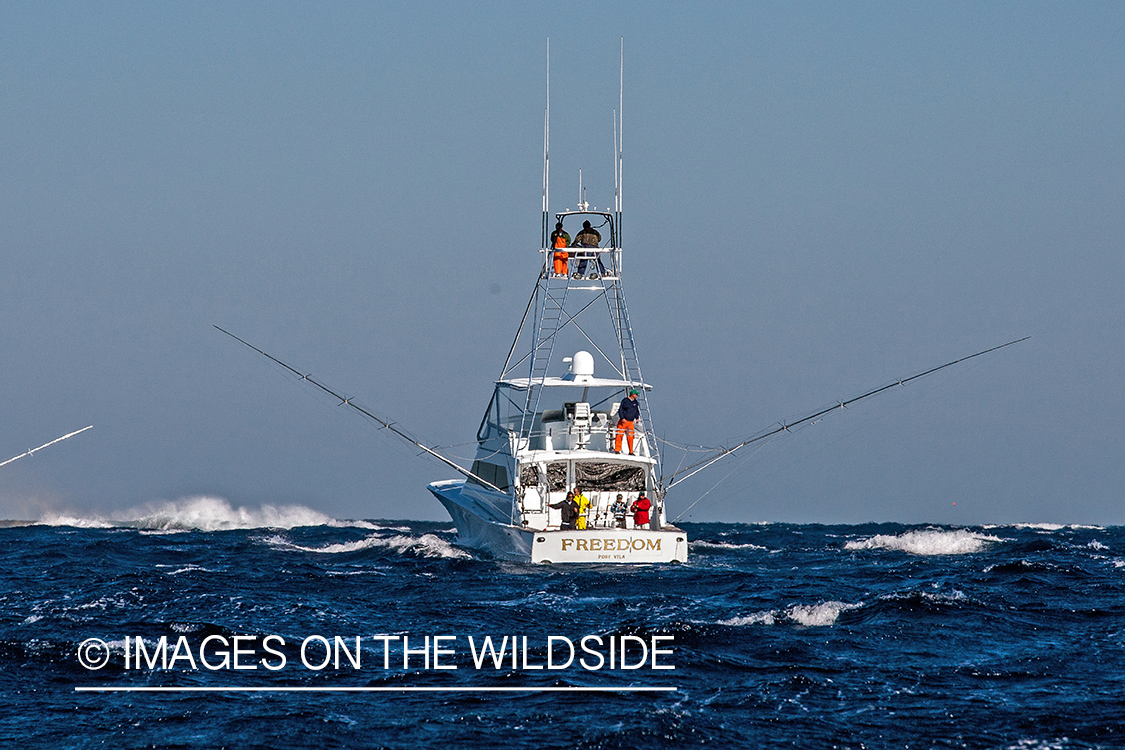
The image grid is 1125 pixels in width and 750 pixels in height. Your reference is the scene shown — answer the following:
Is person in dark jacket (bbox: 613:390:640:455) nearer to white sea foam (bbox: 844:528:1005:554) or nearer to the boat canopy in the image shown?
the boat canopy

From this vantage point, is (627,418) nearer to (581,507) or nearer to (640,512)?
(581,507)

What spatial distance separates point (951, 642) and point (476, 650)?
25.2 ft

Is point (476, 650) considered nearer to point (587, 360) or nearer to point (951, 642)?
point (951, 642)

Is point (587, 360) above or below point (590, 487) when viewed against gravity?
above

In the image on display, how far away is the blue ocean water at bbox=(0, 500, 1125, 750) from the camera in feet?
46.1

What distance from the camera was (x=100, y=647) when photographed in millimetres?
18281

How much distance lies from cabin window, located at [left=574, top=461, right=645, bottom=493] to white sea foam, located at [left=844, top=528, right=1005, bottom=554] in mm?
9990

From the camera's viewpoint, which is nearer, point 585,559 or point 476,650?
point 476,650

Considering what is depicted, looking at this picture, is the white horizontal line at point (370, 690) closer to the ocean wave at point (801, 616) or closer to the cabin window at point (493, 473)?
the ocean wave at point (801, 616)

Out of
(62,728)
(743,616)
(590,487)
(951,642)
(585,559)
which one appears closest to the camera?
(62,728)

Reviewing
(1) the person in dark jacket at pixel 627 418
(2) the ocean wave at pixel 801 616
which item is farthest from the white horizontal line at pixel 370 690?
(1) the person in dark jacket at pixel 627 418

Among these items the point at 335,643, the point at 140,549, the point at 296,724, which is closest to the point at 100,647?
the point at 335,643

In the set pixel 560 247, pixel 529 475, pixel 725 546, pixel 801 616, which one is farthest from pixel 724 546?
pixel 801 616

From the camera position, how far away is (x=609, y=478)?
3281 cm
